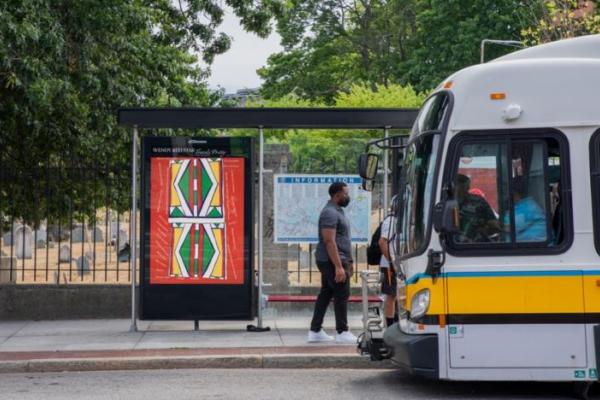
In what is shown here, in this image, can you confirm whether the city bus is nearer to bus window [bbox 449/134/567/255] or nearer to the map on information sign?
bus window [bbox 449/134/567/255]

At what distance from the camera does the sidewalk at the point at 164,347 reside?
1134 cm

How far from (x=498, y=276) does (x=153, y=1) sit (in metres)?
13.2

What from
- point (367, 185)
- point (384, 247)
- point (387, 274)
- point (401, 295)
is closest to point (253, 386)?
point (401, 295)

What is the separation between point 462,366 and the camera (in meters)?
8.82

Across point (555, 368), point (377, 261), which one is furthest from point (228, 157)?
point (555, 368)

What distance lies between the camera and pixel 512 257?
8820mm

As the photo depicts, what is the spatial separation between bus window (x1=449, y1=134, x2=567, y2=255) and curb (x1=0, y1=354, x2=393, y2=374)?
294 centimetres

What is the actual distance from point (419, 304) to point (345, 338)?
3445 mm

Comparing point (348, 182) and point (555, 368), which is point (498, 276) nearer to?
point (555, 368)

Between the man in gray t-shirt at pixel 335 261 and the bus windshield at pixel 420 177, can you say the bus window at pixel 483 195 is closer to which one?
the bus windshield at pixel 420 177

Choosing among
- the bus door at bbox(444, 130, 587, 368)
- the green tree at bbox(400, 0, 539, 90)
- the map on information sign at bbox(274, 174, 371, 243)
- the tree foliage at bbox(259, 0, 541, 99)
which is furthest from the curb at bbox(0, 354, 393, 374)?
the tree foliage at bbox(259, 0, 541, 99)

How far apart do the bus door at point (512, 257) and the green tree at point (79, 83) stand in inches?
290

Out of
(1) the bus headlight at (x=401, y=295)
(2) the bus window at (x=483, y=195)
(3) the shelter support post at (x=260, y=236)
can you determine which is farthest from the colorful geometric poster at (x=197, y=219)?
(2) the bus window at (x=483, y=195)

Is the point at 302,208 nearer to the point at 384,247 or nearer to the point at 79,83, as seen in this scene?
the point at 384,247
